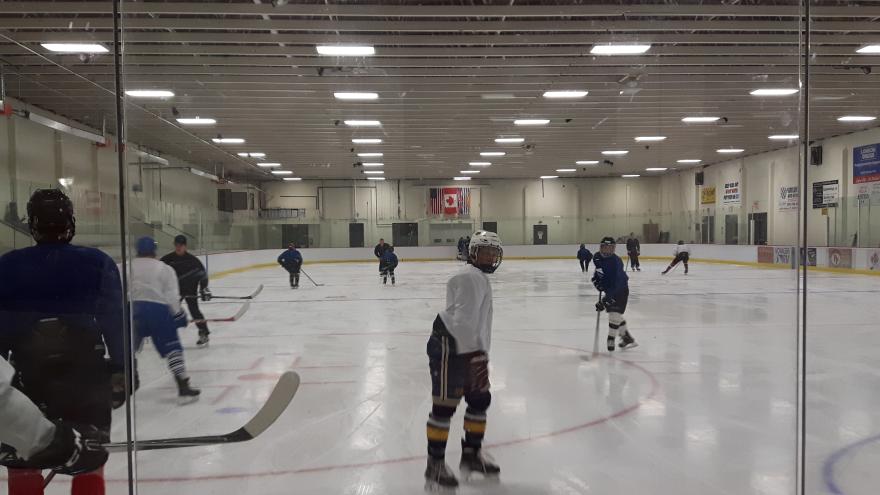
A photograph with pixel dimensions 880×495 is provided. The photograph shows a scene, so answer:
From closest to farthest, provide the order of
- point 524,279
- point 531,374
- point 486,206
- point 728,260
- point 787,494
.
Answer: point 787,494, point 531,374, point 486,206, point 524,279, point 728,260

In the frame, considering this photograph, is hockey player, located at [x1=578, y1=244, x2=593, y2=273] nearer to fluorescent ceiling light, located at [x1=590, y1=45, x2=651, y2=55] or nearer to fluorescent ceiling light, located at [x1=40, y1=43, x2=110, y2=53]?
fluorescent ceiling light, located at [x1=590, y1=45, x2=651, y2=55]

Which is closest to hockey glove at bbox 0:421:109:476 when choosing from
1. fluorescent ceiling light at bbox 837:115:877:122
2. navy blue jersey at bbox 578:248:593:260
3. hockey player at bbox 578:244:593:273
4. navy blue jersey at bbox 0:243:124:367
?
navy blue jersey at bbox 0:243:124:367

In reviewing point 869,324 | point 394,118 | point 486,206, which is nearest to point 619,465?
point 486,206

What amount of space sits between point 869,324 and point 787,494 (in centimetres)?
561

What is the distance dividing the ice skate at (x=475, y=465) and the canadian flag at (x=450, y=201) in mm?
3473

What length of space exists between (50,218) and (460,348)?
1.51 meters

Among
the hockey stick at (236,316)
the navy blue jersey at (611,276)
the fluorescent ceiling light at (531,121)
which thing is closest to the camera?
the navy blue jersey at (611,276)

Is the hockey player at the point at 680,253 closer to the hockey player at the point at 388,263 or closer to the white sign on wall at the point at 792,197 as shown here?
the hockey player at the point at 388,263

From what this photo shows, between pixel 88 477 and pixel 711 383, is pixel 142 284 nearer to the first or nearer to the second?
pixel 88 477

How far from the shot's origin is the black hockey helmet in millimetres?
1498

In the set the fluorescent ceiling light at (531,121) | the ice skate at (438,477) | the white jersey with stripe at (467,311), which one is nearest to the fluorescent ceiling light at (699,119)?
the fluorescent ceiling light at (531,121)

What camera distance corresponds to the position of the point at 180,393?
11.7ft

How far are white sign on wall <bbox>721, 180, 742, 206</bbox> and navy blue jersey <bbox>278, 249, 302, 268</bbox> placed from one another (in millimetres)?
10628

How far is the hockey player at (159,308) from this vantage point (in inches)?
116
